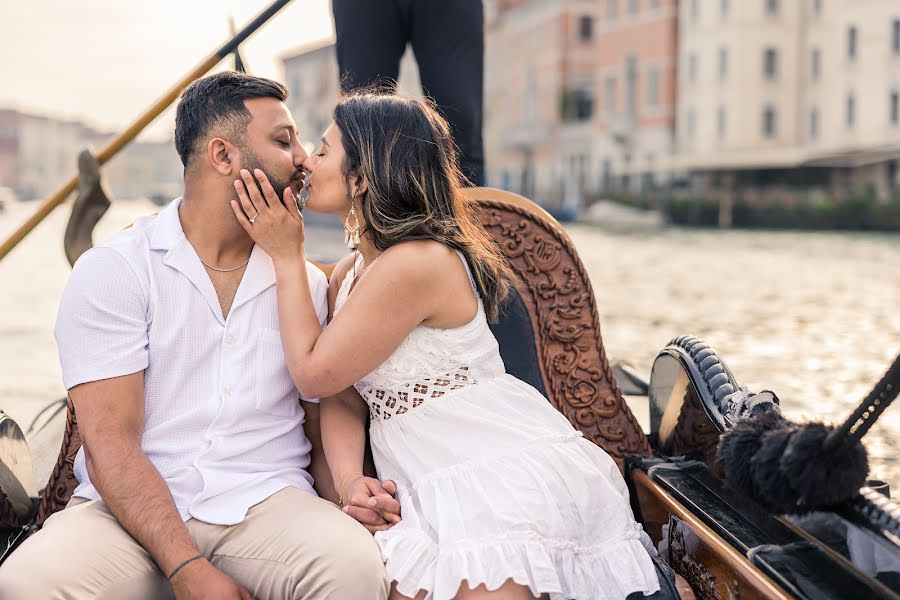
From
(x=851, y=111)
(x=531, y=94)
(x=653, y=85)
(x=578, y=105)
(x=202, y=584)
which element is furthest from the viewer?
(x=531, y=94)

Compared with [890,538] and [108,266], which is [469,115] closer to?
[108,266]

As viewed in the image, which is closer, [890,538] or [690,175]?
[890,538]

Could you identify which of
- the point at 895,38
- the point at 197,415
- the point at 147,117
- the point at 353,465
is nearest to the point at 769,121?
the point at 895,38

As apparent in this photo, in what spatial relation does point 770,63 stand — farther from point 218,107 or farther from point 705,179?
point 218,107

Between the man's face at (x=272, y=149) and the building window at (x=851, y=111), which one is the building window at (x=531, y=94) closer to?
the building window at (x=851, y=111)

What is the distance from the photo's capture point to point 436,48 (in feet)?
7.92

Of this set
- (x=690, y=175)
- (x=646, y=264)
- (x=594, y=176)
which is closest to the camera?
(x=646, y=264)

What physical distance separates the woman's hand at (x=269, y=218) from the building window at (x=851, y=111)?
26056 mm

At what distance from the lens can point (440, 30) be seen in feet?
7.88

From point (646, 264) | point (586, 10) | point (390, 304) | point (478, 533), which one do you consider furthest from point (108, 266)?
point (586, 10)

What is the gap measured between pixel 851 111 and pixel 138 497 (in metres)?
26.6

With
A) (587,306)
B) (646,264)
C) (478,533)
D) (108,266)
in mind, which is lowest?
(646,264)

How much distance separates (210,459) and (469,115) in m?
1.18

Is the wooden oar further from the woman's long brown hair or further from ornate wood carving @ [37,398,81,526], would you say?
the woman's long brown hair
